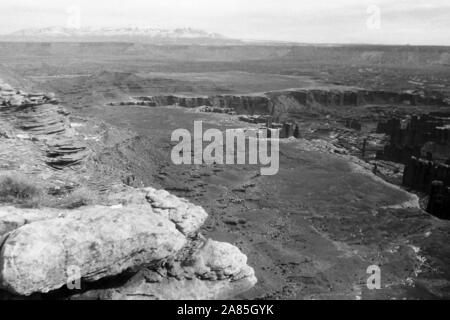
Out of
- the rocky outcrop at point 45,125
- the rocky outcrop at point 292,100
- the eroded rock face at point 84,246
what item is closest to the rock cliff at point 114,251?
the eroded rock face at point 84,246

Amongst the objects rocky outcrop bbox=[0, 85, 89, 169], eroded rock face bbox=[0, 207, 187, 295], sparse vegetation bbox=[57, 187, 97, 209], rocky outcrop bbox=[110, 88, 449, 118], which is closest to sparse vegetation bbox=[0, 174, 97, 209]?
sparse vegetation bbox=[57, 187, 97, 209]

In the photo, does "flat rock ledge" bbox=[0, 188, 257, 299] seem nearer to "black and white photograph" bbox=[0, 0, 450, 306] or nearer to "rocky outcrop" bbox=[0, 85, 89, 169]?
"black and white photograph" bbox=[0, 0, 450, 306]

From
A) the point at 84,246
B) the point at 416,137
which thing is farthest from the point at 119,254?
the point at 416,137

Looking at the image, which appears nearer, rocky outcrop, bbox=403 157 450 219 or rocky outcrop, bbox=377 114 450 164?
rocky outcrop, bbox=403 157 450 219

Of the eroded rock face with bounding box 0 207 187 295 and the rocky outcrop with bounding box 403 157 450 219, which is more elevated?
the eroded rock face with bounding box 0 207 187 295

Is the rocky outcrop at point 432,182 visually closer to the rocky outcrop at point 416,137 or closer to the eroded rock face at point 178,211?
the rocky outcrop at point 416,137

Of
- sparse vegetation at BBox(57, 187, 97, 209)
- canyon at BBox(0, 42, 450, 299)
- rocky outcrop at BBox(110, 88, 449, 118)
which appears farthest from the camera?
rocky outcrop at BBox(110, 88, 449, 118)

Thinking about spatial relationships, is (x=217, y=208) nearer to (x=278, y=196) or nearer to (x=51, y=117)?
(x=278, y=196)

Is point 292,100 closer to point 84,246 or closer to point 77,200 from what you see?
point 77,200

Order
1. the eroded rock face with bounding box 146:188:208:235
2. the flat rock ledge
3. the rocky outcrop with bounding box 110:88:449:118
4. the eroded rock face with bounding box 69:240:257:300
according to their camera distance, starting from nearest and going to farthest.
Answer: the flat rock ledge, the eroded rock face with bounding box 69:240:257:300, the eroded rock face with bounding box 146:188:208:235, the rocky outcrop with bounding box 110:88:449:118
